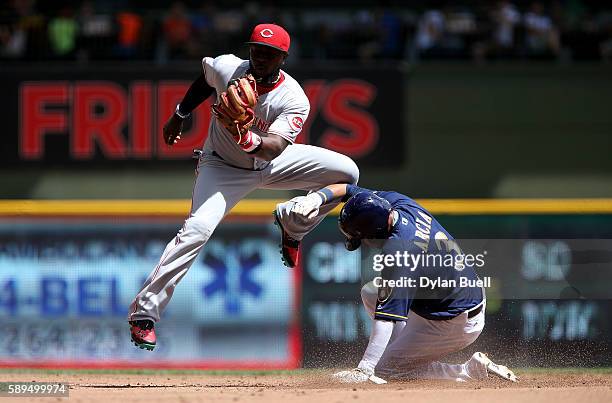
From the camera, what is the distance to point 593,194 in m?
13.6

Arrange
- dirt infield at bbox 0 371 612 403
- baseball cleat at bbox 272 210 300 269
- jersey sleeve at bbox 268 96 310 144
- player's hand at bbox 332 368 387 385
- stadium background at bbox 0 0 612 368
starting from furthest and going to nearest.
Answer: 1. stadium background at bbox 0 0 612 368
2. baseball cleat at bbox 272 210 300 269
3. player's hand at bbox 332 368 387 385
4. jersey sleeve at bbox 268 96 310 144
5. dirt infield at bbox 0 371 612 403

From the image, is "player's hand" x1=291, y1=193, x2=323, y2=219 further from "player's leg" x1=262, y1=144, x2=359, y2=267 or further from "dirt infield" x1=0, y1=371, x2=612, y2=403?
"dirt infield" x1=0, y1=371, x2=612, y2=403

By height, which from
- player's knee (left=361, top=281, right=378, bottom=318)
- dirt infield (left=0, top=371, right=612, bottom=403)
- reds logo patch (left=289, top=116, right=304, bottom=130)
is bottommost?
dirt infield (left=0, top=371, right=612, bottom=403)

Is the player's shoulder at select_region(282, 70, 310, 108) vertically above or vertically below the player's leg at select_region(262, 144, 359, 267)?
above

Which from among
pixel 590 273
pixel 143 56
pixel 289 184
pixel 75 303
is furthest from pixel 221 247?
pixel 143 56

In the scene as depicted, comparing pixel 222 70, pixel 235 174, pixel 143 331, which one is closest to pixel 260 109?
pixel 222 70

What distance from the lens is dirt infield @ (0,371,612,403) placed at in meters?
5.90

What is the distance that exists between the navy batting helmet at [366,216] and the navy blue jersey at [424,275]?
0.10 meters

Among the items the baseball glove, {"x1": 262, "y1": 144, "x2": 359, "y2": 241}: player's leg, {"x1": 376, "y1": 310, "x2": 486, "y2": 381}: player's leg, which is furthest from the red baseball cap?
{"x1": 376, "y1": 310, "x2": 486, "y2": 381}: player's leg

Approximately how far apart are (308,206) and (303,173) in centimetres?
32

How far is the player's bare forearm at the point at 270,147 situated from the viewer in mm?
6238

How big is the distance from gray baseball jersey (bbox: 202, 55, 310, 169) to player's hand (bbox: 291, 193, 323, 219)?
1.21ft

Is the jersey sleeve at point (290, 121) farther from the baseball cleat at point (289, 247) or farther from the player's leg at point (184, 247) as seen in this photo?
the baseball cleat at point (289, 247)

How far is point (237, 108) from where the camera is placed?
19.6 feet
